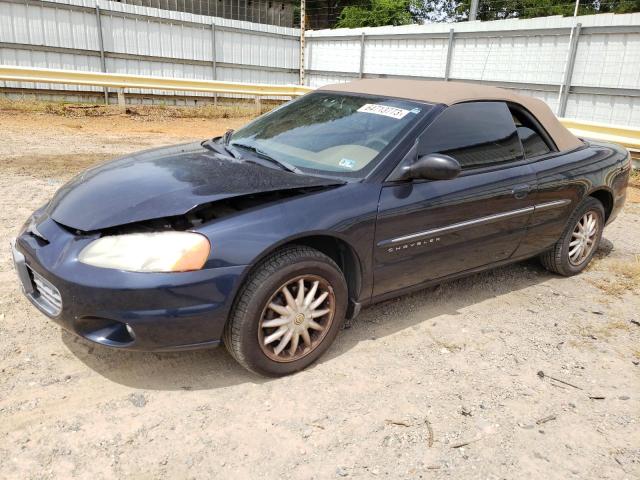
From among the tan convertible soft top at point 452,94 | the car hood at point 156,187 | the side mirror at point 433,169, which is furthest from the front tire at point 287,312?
the tan convertible soft top at point 452,94

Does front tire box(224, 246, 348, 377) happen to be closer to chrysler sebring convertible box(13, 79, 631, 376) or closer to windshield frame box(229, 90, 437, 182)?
chrysler sebring convertible box(13, 79, 631, 376)

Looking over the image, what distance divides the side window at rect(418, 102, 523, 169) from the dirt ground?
3.58ft

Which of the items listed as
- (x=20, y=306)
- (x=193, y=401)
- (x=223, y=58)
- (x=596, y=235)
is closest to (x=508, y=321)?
(x=596, y=235)

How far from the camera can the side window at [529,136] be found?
397 centimetres

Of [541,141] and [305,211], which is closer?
[305,211]

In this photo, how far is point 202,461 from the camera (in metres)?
2.30

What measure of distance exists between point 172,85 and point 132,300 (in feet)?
38.6

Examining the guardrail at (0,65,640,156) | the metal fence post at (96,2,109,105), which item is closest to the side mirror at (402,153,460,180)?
the guardrail at (0,65,640,156)

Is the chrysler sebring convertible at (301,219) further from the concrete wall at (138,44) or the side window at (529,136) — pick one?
the concrete wall at (138,44)

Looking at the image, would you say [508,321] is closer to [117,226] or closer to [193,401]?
[193,401]

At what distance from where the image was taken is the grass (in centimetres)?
1206

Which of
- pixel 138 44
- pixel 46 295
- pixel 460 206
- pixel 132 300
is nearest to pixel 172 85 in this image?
pixel 138 44

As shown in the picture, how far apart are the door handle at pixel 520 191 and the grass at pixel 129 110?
10724 mm

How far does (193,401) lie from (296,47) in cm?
1648
